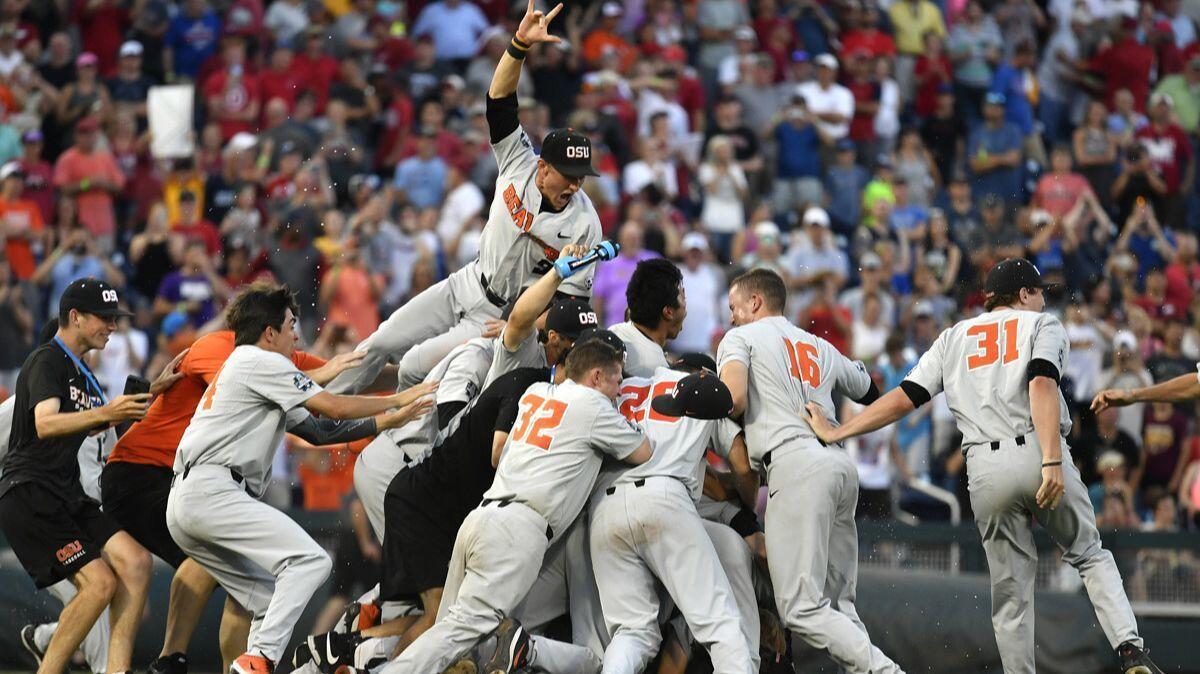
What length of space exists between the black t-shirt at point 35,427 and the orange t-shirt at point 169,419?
310 mm

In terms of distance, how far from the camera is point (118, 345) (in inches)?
644

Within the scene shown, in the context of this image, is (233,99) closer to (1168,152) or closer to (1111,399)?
(1168,152)

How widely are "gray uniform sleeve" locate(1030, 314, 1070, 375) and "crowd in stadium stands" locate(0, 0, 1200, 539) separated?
5668mm

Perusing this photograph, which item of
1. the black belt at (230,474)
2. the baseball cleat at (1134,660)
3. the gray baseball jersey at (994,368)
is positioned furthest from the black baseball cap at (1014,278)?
the black belt at (230,474)

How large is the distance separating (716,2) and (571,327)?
12.0 metres

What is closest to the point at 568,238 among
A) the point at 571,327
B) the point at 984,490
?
the point at 571,327

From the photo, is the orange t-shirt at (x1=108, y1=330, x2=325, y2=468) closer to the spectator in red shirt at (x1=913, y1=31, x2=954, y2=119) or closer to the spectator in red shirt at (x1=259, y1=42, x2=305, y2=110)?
the spectator in red shirt at (x1=259, y1=42, x2=305, y2=110)

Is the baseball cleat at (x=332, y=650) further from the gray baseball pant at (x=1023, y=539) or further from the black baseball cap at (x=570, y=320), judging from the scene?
the gray baseball pant at (x=1023, y=539)

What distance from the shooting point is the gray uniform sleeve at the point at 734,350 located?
992cm

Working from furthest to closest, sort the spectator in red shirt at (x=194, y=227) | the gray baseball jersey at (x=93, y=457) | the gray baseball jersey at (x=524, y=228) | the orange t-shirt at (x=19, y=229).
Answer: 1. the spectator in red shirt at (x=194, y=227)
2. the orange t-shirt at (x=19, y=229)
3. the gray baseball jersey at (x=93, y=457)
4. the gray baseball jersey at (x=524, y=228)

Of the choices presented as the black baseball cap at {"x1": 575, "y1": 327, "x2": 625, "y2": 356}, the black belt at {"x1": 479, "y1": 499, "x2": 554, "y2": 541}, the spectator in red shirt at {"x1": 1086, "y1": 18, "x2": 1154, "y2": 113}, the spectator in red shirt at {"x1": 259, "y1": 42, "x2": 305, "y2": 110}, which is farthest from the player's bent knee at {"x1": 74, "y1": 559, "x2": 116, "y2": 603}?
the spectator in red shirt at {"x1": 1086, "y1": 18, "x2": 1154, "y2": 113}

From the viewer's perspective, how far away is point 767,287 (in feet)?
33.8

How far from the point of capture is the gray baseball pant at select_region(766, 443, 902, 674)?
948 cm

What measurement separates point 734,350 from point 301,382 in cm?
240
